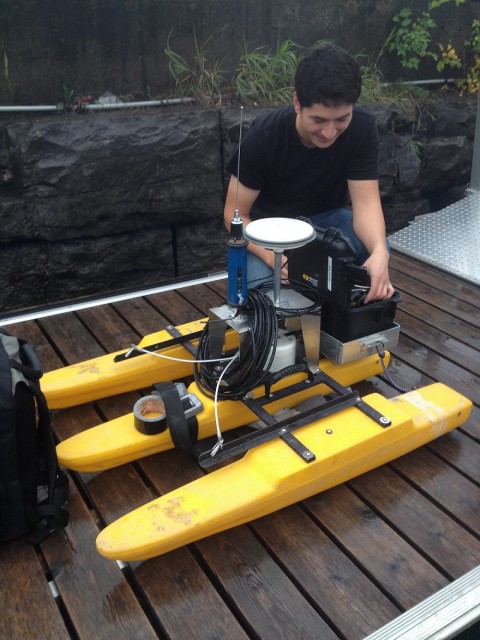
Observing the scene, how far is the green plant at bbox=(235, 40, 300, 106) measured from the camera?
15.4 feet

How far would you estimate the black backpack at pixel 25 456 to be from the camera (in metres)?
1.88

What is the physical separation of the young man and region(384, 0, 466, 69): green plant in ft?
→ 8.96

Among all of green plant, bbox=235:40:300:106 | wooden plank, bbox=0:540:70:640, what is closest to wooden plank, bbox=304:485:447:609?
wooden plank, bbox=0:540:70:640

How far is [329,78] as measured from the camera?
2482mm

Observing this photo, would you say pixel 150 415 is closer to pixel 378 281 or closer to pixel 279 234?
pixel 279 234

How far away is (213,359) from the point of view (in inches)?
97.4

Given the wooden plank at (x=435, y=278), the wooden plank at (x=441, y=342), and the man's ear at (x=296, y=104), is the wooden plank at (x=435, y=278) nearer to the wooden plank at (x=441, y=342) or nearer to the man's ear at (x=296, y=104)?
the wooden plank at (x=441, y=342)

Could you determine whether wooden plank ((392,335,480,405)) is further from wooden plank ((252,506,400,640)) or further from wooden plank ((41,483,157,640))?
wooden plank ((41,483,157,640))

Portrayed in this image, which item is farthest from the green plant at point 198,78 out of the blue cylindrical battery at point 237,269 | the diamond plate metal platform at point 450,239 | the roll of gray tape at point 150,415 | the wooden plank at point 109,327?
the roll of gray tape at point 150,415

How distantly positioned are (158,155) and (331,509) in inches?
109

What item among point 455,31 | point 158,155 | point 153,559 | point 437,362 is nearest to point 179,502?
point 153,559

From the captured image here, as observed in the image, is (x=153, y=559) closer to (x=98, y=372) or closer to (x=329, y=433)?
(x=329, y=433)

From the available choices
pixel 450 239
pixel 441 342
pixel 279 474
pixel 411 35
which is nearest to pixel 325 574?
Answer: pixel 279 474

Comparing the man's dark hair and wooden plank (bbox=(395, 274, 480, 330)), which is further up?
the man's dark hair
